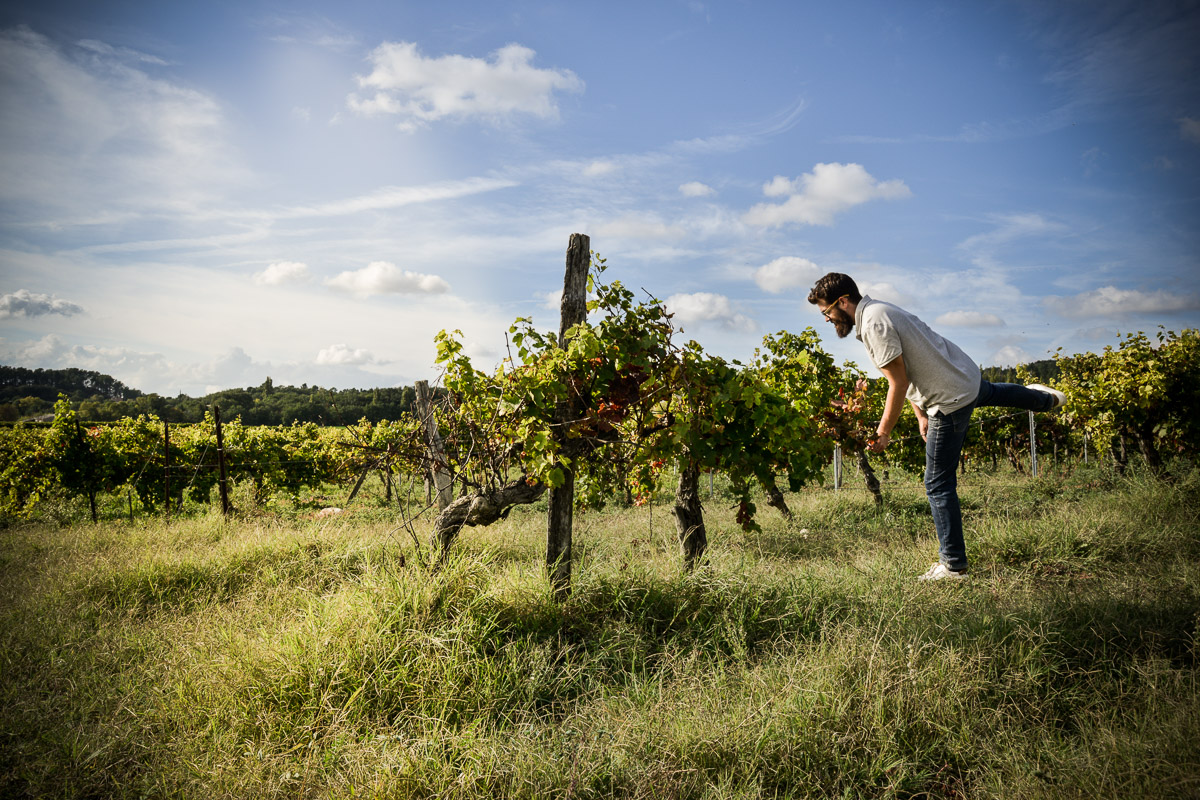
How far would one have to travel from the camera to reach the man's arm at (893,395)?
12.3 ft

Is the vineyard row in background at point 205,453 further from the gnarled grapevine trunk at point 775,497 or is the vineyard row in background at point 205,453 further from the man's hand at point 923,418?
the man's hand at point 923,418

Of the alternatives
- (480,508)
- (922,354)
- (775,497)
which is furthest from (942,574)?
(480,508)

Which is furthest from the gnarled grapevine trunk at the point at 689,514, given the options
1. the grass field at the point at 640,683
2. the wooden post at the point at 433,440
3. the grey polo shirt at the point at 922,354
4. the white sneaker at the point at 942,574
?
the wooden post at the point at 433,440

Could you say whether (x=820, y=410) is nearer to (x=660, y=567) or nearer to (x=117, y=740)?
(x=660, y=567)

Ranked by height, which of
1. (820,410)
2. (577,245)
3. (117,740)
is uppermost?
(577,245)

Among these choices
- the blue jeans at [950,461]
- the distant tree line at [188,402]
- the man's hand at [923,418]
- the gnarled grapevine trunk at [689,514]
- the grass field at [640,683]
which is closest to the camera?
the grass field at [640,683]

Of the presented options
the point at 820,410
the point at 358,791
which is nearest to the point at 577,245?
the point at 358,791

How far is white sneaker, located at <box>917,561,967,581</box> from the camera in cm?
388

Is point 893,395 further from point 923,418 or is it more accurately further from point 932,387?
point 923,418

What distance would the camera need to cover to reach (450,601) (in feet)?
10.9

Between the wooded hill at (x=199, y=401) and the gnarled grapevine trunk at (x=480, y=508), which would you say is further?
the wooded hill at (x=199, y=401)

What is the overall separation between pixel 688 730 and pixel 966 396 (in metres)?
2.84

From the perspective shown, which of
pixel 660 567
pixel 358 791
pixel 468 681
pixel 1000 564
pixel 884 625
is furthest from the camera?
pixel 1000 564

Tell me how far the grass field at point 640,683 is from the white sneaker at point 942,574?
151mm
